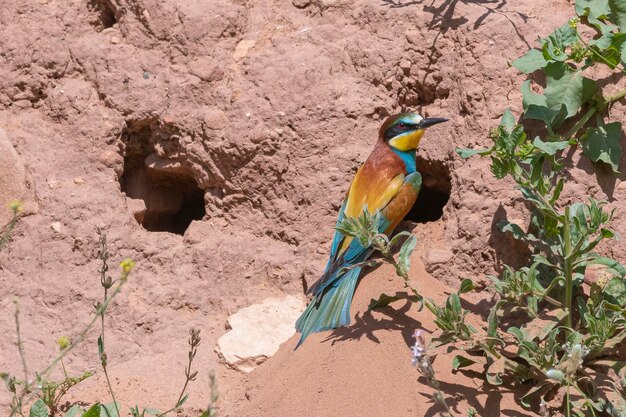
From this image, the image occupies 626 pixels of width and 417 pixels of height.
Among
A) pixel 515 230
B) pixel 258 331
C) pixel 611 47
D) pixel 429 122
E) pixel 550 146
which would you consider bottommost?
pixel 258 331

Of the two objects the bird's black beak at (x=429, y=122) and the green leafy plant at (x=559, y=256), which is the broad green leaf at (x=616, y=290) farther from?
the bird's black beak at (x=429, y=122)

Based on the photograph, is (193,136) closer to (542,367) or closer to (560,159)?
(560,159)

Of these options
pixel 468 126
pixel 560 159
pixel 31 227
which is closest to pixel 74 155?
pixel 31 227

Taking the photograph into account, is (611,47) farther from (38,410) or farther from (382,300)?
(38,410)

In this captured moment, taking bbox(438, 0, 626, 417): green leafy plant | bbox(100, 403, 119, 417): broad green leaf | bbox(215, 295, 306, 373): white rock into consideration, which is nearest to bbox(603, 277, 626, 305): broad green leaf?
bbox(438, 0, 626, 417): green leafy plant

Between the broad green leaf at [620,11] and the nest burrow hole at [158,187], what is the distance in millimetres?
1694

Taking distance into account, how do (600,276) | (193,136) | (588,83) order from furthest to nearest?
(193,136), (588,83), (600,276)

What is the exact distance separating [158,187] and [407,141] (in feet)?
3.74

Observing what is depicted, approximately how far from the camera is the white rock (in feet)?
10.8

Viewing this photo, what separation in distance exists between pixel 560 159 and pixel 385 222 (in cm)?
67

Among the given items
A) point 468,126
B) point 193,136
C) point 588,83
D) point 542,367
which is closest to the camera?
point 542,367

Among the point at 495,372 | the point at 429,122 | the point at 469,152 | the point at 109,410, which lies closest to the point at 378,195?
the point at 429,122

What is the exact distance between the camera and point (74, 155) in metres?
3.76

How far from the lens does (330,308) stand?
3176 millimetres
